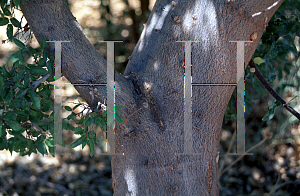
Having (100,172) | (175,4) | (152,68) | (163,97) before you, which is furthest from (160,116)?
(100,172)

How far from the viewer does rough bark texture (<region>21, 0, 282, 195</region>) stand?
1.19 metres

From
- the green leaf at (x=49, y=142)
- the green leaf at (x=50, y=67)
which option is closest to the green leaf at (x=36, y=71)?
the green leaf at (x=50, y=67)

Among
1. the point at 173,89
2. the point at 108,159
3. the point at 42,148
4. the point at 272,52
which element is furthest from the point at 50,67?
the point at 108,159

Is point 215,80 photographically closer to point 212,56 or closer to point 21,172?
point 212,56

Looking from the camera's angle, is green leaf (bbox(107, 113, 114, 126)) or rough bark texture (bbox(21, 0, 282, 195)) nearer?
green leaf (bbox(107, 113, 114, 126))

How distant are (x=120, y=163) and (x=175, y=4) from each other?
683 mm

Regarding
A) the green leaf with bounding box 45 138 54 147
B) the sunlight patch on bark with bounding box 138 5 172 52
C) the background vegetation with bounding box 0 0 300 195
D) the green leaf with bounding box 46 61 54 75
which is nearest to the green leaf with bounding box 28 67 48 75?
the green leaf with bounding box 46 61 54 75

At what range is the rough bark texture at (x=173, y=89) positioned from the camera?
1.19 meters

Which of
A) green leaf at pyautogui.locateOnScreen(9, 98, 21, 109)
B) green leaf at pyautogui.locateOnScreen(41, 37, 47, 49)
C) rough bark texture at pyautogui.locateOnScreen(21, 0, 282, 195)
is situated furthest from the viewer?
rough bark texture at pyautogui.locateOnScreen(21, 0, 282, 195)

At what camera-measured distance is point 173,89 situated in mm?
1222

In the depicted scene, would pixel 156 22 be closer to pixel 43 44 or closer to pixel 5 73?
pixel 43 44

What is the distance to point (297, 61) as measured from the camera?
3115 mm

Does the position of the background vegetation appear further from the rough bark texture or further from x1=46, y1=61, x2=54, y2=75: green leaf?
x1=46, y1=61, x2=54, y2=75: green leaf

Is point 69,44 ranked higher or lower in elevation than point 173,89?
higher
